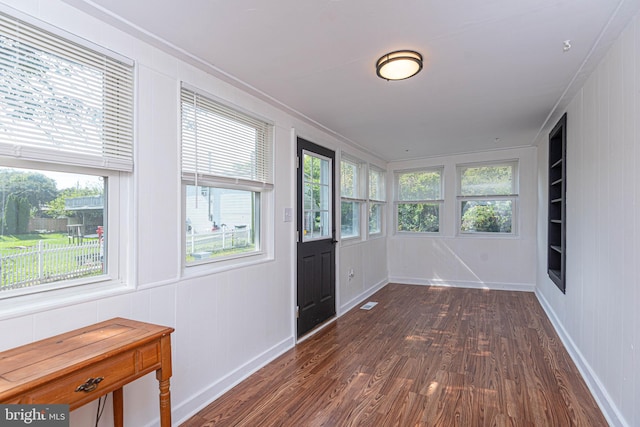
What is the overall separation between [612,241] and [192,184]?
2743 millimetres

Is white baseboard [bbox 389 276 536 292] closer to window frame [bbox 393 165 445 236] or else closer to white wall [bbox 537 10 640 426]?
window frame [bbox 393 165 445 236]

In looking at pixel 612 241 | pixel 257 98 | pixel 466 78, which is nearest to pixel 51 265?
pixel 257 98

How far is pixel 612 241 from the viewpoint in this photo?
2107 mm

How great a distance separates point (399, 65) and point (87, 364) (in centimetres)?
230

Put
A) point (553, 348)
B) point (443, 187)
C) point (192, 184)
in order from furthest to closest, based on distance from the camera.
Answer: point (443, 187) → point (553, 348) → point (192, 184)

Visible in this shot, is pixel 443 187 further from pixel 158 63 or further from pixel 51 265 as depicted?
pixel 51 265

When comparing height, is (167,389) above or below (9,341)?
below

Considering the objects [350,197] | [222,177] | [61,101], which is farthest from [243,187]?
[350,197]

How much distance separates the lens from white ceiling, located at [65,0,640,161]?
1.69 m

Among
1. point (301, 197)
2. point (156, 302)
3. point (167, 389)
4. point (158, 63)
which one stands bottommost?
point (167, 389)

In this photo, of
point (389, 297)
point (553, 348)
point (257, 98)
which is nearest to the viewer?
point (257, 98)

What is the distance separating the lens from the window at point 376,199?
568 centimetres

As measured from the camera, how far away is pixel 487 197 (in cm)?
571

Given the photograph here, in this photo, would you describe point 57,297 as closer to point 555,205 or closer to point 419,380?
point 419,380
